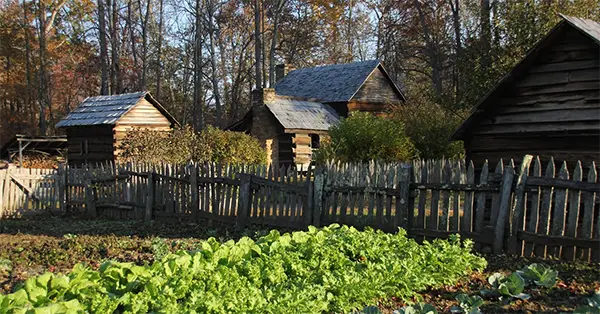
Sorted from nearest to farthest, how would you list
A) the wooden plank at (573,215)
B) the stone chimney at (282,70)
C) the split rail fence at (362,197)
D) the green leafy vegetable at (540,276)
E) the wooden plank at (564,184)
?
the green leafy vegetable at (540,276) < the wooden plank at (564,184) < the wooden plank at (573,215) < the split rail fence at (362,197) < the stone chimney at (282,70)

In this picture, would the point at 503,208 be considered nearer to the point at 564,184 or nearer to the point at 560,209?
the point at 560,209

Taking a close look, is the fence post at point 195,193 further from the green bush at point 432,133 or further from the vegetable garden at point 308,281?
the green bush at point 432,133

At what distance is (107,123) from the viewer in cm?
2248

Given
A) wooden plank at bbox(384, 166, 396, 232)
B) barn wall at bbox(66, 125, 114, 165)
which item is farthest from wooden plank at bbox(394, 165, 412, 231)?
barn wall at bbox(66, 125, 114, 165)

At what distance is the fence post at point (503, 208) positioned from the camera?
8070 mm

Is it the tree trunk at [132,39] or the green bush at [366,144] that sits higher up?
the tree trunk at [132,39]

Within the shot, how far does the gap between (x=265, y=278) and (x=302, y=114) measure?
2137cm

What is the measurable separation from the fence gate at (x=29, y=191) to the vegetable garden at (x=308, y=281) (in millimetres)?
7276

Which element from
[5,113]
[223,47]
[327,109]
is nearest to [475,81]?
[327,109]

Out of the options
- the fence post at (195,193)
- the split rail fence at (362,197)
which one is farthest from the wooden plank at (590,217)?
the fence post at (195,193)

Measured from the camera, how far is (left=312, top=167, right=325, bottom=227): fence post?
10.4 metres

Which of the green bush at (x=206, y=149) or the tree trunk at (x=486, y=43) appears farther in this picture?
the tree trunk at (x=486, y=43)

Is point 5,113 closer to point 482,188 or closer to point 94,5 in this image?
point 94,5

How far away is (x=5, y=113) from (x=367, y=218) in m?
40.1
